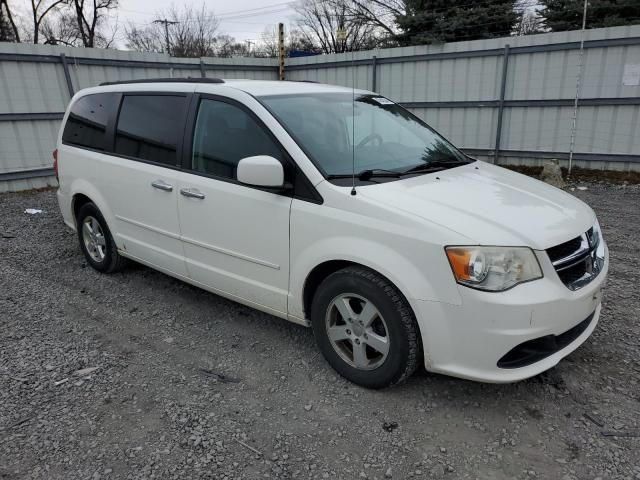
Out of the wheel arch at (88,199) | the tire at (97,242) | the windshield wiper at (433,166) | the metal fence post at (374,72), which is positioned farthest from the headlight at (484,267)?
the metal fence post at (374,72)

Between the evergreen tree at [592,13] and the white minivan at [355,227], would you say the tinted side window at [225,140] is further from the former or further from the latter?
the evergreen tree at [592,13]

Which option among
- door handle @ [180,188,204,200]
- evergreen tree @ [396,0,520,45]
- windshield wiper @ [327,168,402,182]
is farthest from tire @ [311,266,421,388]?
evergreen tree @ [396,0,520,45]

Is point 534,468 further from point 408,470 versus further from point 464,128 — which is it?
point 464,128

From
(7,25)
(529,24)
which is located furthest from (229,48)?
(529,24)

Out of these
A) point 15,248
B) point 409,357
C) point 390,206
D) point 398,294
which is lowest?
point 15,248

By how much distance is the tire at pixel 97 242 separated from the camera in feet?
15.1

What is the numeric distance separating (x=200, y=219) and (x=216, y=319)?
88 centimetres

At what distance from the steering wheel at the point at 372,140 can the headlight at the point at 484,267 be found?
122 cm

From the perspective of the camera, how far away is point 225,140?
11.1 feet

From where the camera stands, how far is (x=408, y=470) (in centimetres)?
230

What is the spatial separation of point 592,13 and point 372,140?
1481 centimetres

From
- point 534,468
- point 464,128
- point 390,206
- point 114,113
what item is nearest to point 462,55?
point 464,128

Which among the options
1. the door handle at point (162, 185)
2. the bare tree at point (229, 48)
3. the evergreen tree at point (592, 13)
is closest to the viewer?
the door handle at point (162, 185)

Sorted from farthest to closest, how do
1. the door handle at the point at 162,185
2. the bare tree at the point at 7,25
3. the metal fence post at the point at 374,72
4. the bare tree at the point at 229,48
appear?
the bare tree at the point at 229,48, the bare tree at the point at 7,25, the metal fence post at the point at 374,72, the door handle at the point at 162,185
